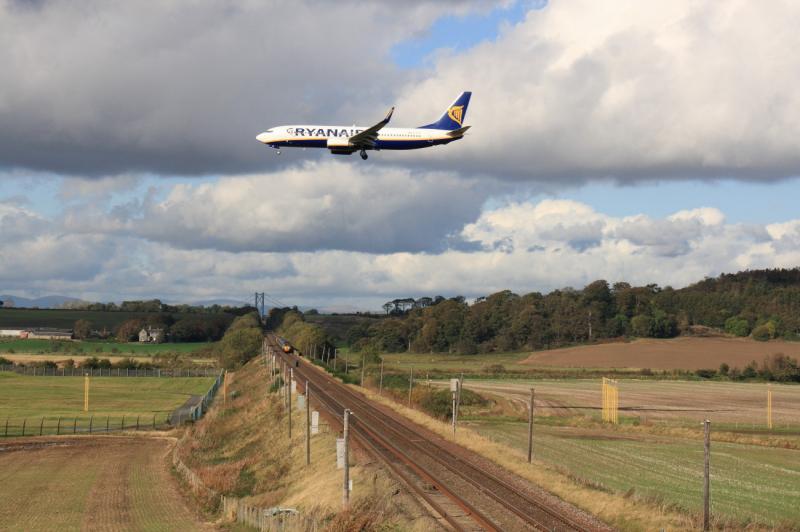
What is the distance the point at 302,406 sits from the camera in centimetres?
6272

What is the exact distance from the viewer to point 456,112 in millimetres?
71250

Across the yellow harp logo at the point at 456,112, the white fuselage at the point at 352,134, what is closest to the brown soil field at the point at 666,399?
the yellow harp logo at the point at 456,112

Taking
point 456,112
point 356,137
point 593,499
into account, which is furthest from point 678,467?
point 456,112

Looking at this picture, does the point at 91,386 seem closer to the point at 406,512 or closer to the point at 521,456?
the point at 521,456

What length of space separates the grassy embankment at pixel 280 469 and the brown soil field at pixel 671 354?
89091 millimetres

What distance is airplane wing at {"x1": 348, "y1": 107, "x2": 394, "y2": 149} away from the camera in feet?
196

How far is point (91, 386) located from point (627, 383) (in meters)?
84.5

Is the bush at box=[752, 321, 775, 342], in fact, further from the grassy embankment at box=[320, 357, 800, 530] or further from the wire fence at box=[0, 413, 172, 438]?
the wire fence at box=[0, 413, 172, 438]

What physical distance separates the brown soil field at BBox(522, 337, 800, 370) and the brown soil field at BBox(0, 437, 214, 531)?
102340 mm

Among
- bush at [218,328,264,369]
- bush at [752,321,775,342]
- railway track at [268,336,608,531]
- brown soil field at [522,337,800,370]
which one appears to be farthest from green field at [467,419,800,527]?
bush at [752,321,775,342]

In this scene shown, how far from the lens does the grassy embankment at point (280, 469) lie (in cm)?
3034

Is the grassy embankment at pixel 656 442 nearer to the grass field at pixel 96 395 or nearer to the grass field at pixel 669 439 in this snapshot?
the grass field at pixel 669 439

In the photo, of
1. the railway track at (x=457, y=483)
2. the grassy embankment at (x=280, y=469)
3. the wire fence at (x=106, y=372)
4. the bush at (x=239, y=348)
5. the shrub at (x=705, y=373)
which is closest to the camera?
the grassy embankment at (x=280, y=469)

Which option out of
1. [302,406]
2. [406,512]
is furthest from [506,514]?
[302,406]
